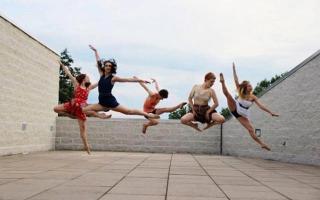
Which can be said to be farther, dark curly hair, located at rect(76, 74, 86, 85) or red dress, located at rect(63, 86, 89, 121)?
dark curly hair, located at rect(76, 74, 86, 85)

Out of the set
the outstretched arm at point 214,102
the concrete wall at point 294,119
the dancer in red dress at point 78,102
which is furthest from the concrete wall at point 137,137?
the outstretched arm at point 214,102

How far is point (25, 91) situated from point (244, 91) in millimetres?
7786

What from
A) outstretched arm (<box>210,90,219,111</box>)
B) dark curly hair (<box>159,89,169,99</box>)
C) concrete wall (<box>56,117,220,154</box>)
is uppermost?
dark curly hair (<box>159,89,169,99</box>)

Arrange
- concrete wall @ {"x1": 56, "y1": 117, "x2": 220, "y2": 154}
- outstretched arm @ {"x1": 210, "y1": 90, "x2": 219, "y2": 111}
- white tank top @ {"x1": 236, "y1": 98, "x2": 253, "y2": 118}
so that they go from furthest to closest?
1. concrete wall @ {"x1": 56, "y1": 117, "x2": 220, "y2": 154}
2. white tank top @ {"x1": 236, "y1": 98, "x2": 253, "y2": 118}
3. outstretched arm @ {"x1": 210, "y1": 90, "x2": 219, "y2": 111}

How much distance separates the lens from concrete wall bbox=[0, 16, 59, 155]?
12.2 metres

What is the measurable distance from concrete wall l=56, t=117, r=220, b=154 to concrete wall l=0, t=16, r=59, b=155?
958 mm

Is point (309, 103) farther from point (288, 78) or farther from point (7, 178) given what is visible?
point (7, 178)

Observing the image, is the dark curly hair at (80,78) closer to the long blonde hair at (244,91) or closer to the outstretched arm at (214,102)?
the outstretched arm at (214,102)

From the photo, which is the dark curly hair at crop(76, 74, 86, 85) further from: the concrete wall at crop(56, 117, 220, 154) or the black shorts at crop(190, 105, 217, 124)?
the concrete wall at crop(56, 117, 220, 154)

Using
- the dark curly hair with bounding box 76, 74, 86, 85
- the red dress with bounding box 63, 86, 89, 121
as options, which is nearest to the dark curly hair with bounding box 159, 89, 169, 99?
the red dress with bounding box 63, 86, 89, 121

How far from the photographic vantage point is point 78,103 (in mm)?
10375

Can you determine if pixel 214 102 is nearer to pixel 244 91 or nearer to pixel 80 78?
pixel 244 91

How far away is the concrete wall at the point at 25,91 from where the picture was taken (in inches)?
481

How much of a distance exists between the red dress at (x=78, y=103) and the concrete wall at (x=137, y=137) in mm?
7435
